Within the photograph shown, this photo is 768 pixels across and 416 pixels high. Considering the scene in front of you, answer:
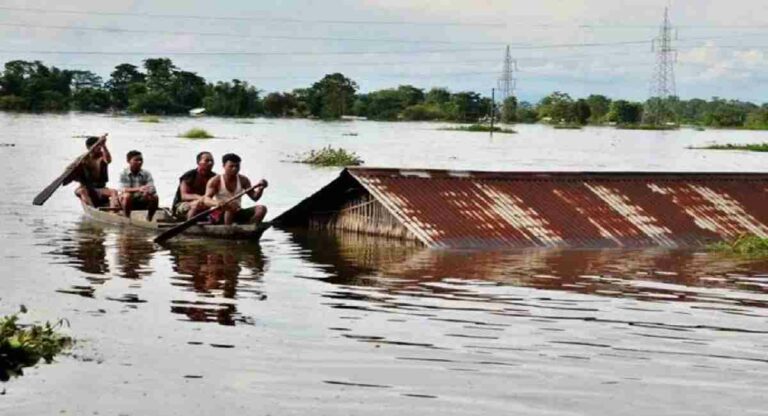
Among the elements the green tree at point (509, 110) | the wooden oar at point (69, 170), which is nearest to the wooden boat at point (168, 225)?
the wooden oar at point (69, 170)

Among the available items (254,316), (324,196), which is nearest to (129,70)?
(324,196)

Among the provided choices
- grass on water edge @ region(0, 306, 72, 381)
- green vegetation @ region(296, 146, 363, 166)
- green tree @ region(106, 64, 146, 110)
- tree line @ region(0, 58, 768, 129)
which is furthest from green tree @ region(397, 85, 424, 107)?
grass on water edge @ region(0, 306, 72, 381)

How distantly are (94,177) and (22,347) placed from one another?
1315 cm

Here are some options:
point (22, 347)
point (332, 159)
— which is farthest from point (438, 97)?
point (22, 347)

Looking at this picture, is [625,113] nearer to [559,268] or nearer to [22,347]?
[559,268]

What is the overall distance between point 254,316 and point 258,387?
3.01 meters

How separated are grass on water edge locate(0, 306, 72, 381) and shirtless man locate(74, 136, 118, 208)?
11.7 meters

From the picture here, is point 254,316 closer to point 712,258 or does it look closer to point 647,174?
point 712,258

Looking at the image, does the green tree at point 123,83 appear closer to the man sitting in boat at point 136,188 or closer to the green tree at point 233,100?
the green tree at point 233,100

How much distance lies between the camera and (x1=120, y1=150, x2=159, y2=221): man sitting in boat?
19.9 m

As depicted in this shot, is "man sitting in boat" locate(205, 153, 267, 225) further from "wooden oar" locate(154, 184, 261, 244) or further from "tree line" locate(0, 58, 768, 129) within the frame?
"tree line" locate(0, 58, 768, 129)

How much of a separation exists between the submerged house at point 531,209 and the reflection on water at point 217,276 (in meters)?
1.98

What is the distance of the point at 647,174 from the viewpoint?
827 inches

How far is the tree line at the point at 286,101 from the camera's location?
4887 inches
